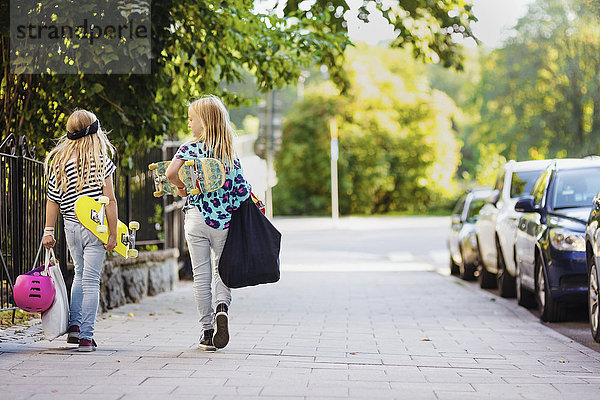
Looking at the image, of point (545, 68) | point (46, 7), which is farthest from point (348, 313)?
point (545, 68)

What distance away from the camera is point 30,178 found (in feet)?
30.0

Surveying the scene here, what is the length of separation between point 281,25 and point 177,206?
5127mm

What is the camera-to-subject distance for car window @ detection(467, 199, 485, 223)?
1856 cm

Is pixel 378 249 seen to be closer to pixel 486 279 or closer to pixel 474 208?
pixel 474 208

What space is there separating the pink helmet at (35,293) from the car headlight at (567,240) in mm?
5379

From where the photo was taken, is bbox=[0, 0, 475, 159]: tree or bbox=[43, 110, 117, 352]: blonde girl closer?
bbox=[43, 110, 117, 352]: blonde girl

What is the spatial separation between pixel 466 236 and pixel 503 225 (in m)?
3.97

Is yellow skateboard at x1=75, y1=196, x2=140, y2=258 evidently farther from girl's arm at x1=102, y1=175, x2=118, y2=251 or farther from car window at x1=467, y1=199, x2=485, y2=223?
car window at x1=467, y1=199, x2=485, y2=223

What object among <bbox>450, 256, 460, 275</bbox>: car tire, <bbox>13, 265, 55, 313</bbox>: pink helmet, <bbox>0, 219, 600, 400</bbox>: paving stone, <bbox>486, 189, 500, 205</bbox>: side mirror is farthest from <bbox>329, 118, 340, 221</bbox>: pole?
<bbox>13, 265, 55, 313</bbox>: pink helmet

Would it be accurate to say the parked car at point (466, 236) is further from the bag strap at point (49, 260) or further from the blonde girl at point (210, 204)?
the bag strap at point (49, 260)

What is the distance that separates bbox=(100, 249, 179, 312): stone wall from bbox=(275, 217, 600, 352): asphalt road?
4681 mm

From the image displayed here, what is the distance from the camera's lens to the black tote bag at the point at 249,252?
7.21m

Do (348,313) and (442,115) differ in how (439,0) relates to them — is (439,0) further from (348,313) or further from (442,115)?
(442,115)

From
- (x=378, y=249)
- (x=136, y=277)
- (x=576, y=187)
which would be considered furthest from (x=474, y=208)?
(x=378, y=249)
